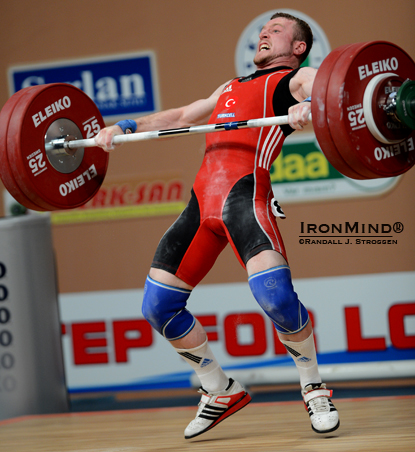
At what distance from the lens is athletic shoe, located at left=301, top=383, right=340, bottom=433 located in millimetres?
2133

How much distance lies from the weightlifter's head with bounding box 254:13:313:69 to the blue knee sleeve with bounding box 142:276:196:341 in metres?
0.98

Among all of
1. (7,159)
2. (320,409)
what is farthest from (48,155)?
(320,409)

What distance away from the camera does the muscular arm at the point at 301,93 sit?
201 centimetres

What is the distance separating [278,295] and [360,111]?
2.19 ft

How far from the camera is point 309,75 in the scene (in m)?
2.17

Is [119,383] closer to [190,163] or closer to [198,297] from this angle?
[198,297]

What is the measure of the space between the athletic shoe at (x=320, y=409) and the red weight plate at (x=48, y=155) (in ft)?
3.90

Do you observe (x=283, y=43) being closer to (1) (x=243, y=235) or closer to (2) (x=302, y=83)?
(2) (x=302, y=83)

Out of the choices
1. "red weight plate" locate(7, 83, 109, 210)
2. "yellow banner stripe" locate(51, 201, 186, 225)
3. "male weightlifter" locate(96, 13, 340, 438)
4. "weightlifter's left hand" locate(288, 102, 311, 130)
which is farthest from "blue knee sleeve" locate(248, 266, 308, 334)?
"yellow banner stripe" locate(51, 201, 186, 225)

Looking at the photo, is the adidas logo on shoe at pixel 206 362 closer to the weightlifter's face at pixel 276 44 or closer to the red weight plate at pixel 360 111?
the red weight plate at pixel 360 111

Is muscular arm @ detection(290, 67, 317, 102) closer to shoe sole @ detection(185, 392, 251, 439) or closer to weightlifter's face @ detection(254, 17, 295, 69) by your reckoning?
weightlifter's face @ detection(254, 17, 295, 69)

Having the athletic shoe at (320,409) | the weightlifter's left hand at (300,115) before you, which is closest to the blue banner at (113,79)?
the weightlifter's left hand at (300,115)

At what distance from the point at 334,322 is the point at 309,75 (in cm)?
190

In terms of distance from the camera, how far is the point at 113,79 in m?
3.95
